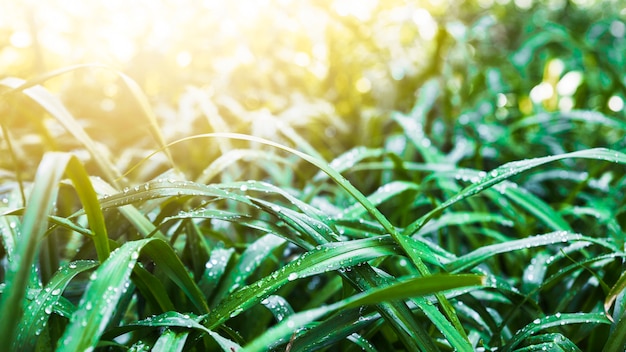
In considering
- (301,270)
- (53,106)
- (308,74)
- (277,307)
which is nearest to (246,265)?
(277,307)

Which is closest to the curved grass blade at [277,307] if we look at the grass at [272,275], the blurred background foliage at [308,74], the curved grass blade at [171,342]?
the grass at [272,275]

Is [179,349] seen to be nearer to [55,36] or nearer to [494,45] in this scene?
[55,36]

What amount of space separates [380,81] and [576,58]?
628mm

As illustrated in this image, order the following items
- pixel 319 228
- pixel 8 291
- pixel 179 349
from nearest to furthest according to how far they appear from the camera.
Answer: pixel 8 291
pixel 179 349
pixel 319 228

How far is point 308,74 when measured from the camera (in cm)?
186

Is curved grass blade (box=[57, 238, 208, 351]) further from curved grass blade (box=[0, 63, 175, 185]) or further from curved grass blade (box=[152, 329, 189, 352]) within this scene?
curved grass blade (box=[0, 63, 175, 185])

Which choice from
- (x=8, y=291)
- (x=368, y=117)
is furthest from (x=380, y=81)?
(x=8, y=291)

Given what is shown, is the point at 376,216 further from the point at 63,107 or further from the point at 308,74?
the point at 308,74

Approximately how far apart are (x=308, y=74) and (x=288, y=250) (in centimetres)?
104

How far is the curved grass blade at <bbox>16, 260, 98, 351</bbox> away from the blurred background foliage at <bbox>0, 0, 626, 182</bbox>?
26.3 inches

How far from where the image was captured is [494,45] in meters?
2.37

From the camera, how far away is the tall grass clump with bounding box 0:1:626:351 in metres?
0.52

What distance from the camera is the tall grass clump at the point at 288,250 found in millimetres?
517

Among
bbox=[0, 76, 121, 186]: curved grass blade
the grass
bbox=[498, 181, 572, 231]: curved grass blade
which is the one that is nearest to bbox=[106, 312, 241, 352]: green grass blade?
the grass
